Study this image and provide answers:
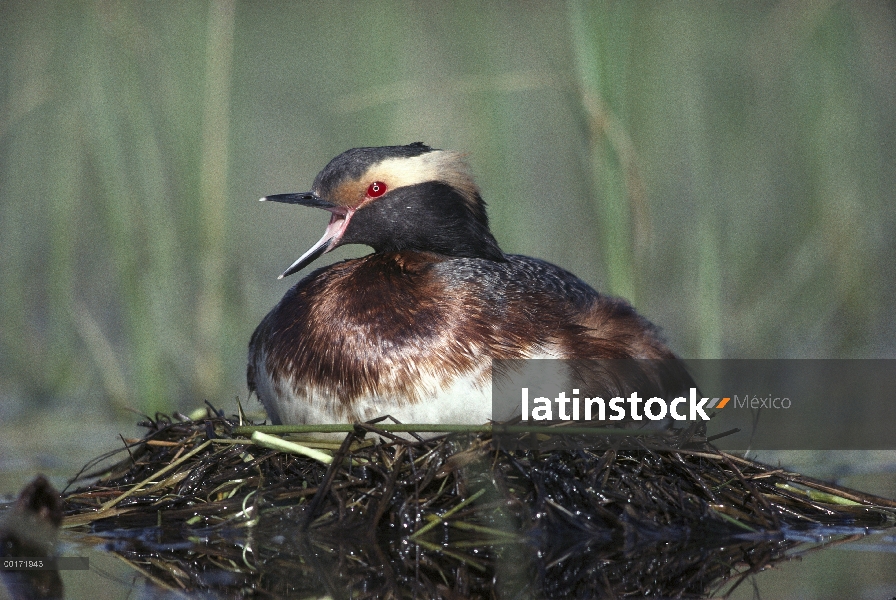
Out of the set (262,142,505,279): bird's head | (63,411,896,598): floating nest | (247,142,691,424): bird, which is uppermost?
(262,142,505,279): bird's head

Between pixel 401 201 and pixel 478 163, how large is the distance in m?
2.09

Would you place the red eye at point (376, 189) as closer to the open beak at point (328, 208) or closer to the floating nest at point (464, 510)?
the open beak at point (328, 208)

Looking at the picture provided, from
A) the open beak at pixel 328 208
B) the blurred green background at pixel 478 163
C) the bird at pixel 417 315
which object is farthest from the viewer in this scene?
the blurred green background at pixel 478 163

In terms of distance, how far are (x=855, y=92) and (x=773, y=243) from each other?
1436mm

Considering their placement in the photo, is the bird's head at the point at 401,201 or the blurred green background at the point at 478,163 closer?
the bird's head at the point at 401,201

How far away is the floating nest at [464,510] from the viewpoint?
4883mm

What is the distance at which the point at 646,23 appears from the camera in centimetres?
838

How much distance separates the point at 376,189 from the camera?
6.30 meters

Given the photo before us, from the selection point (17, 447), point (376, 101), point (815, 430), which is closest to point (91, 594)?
point (17, 447)

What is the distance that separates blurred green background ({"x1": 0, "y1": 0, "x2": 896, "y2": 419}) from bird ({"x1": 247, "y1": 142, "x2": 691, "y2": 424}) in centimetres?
70

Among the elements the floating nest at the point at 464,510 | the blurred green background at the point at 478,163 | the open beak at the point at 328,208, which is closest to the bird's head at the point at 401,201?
the open beak at the point at 328,208

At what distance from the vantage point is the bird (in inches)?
223

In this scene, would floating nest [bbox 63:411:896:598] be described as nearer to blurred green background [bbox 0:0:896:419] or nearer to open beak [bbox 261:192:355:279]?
open beak [bbox 261:192:355:279]

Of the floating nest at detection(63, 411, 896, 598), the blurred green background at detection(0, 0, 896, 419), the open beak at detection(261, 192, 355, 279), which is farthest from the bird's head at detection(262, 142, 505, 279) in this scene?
the floating nest at detection(63, 411, 896, 598)
